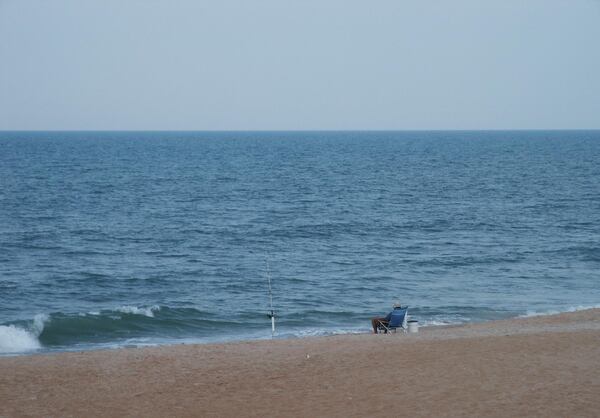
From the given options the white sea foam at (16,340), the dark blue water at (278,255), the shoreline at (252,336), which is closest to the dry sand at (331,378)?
the shoreline at (252,336)

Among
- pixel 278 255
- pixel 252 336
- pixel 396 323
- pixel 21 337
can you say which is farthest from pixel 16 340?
pixel 278 255

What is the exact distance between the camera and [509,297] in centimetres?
2630

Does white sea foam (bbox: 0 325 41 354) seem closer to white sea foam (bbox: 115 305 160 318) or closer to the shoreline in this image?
the shoreline

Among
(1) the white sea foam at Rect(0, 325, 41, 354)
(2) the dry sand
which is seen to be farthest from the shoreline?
(2) the dry sand

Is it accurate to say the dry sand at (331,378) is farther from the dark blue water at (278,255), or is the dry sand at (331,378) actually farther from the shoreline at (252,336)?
the dark blue water at (278,255)

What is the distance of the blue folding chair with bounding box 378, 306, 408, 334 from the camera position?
66.1 ft

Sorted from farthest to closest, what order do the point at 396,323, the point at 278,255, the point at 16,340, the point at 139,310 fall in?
the point at 278,255 → the point at 139,310 → the point at 16,340 → the point at 396,323

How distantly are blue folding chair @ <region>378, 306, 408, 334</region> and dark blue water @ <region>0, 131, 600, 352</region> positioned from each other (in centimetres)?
261

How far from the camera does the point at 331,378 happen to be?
13.8m

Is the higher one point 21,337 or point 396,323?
point 396,323

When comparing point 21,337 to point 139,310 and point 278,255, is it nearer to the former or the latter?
point 139,310

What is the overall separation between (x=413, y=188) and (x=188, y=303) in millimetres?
40509

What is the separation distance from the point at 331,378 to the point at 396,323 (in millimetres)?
6756

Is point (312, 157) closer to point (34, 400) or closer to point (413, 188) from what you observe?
point (413, 188)
